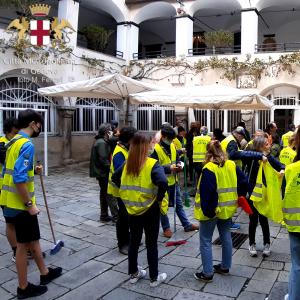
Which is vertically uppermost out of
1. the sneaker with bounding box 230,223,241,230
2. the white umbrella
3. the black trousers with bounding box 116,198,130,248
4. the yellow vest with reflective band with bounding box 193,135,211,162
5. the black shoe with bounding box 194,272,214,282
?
the white umbrella

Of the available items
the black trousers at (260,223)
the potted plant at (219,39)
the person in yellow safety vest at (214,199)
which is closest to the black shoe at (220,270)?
the person in yellow safety vest at (214,199)

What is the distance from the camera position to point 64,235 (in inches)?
235

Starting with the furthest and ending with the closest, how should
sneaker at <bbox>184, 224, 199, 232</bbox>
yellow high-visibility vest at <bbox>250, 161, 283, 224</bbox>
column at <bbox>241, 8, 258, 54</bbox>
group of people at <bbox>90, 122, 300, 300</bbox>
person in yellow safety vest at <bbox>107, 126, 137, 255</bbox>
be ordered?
column at <bbox>241, 8, 258, 54</bbox>
sneaker at <bbox>184, 224, 199, 232</bbox>
person in yellow safety vest at <bbox>107, 126, 137, 255</bbox>
yellow high-visibility vest at <bbox>250, 161, 283, 224</bbox>
group of people at <bbox>90, 122, 300, 300</bbox>

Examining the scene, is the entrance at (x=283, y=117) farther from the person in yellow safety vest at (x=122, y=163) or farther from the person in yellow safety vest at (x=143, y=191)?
the person in yellow safety vest at (x=143, y=191)

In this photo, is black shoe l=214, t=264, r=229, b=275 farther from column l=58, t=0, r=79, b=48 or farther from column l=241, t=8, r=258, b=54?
column l=241, t=8, r=258, b=54

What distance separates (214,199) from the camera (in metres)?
4.09

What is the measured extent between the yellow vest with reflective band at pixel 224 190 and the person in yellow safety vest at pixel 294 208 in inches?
40.1

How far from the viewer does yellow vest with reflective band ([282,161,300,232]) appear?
3082mm

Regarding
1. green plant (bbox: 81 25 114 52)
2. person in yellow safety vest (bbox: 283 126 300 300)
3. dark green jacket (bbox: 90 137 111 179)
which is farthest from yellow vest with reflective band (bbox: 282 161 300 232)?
green plant (bbox: 81 25 114 52)

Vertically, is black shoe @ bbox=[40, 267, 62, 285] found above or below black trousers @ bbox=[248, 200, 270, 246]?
below

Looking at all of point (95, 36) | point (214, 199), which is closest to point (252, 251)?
point (214, 199)

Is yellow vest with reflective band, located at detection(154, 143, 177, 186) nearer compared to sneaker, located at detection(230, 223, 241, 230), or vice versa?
yellow vest with reflective band, located at detection(154, 143, 177, 186)

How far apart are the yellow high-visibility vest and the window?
10913 millimetres

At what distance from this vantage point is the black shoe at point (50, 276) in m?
4.21
